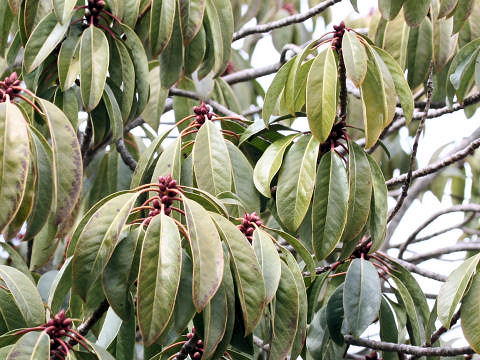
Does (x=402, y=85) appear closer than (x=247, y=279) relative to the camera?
No

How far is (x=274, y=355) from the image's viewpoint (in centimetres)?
184

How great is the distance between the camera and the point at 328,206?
6.90ft

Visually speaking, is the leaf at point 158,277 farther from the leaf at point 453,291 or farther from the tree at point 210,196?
the leaf at point 453,291

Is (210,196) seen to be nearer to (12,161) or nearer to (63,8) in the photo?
(12,161)

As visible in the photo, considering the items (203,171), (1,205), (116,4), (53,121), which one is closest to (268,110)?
(203,171)

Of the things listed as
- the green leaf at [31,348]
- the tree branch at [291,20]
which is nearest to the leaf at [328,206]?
the green leaf at [31,348]

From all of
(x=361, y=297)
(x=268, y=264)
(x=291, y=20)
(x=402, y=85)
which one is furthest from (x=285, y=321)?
(x=291, y=20)

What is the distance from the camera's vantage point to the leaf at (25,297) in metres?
1.87

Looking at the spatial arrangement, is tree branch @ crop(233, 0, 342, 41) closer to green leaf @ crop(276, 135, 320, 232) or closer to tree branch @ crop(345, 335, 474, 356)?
green leaf @ crop(276, 135, 320, 232)

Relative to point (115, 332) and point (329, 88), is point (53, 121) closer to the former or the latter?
point (115, 332)

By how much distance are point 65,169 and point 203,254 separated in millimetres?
373

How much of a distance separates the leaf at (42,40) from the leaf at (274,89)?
1.98ft

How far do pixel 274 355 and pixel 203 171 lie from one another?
564 mm

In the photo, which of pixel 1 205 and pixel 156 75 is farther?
pixel 156 75
